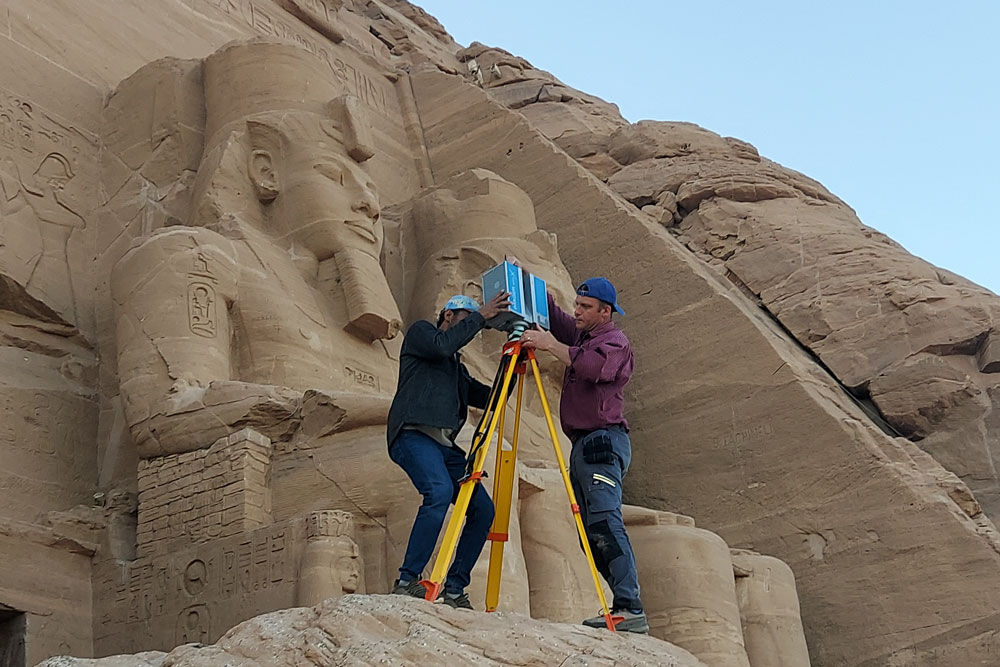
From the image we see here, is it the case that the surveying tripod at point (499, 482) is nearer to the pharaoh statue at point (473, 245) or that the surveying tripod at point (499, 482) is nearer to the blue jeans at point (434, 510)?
the blue jeans at point (434, 510)

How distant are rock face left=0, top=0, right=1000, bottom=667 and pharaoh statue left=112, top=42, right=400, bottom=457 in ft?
0.06

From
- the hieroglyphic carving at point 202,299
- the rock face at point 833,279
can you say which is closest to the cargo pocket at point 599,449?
the hieroglyphic carving at point 202,299

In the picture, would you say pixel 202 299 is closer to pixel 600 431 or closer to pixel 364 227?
pixel 364 227

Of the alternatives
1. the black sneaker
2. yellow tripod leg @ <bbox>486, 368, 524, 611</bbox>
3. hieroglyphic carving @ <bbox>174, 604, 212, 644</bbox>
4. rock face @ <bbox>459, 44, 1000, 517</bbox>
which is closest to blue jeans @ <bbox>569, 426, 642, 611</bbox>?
yellow tripod leg @ <bbox>486, 368, 524, 611</bbox>

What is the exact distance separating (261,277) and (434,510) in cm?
310

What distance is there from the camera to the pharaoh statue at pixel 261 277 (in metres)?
6.05

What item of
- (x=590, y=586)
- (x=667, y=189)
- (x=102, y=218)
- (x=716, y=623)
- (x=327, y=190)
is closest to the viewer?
(x=590, y=586)

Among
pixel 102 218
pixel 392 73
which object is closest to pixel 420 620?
pixel 102 218

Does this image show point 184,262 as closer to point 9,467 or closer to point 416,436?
point 9,467

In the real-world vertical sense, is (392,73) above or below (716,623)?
above

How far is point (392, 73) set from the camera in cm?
1266

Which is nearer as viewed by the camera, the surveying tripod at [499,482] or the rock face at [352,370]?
the surveying tripod at [499,482]

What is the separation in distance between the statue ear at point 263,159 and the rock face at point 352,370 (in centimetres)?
2

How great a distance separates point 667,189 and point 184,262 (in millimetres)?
5099
